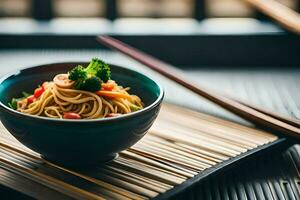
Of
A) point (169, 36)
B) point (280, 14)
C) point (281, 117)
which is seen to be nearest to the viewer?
point (281, 117)

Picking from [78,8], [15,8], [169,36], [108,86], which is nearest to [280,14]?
[169,36]

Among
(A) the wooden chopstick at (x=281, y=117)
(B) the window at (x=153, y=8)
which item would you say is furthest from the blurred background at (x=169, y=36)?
(A) the wooden chopstick at (x=281, y=117)

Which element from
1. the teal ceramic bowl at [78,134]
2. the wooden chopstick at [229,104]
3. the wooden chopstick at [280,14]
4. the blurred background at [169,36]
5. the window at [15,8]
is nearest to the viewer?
the teal ceramic bowl at [78,134]

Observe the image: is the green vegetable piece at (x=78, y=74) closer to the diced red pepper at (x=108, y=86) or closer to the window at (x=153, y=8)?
the diced red pepper at (x=108, y=86)

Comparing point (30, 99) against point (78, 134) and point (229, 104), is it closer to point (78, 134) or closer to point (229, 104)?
point (78, 134)

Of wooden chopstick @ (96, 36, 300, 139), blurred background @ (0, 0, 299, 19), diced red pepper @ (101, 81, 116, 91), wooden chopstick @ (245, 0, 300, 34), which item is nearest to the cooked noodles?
diced red pepper @ (101, 81, 116, 91)

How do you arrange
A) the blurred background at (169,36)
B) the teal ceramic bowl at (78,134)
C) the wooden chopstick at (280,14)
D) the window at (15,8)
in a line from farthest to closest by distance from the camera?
the window at (15,8) < the blurred background at (169,36) < the wooden chopstick at (280,14) < the teal ceramic bowl at (78,134)

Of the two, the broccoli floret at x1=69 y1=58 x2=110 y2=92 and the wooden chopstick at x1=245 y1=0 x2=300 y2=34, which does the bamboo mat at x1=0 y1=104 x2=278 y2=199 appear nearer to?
the broccoli floret at x1=69 y1=58 x2=110 y2=92
